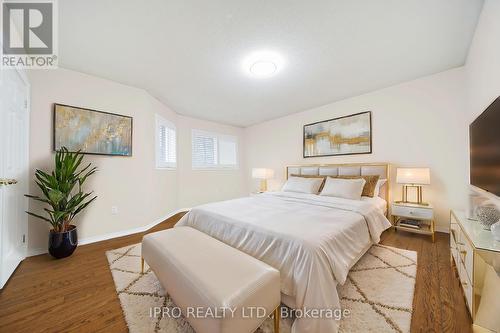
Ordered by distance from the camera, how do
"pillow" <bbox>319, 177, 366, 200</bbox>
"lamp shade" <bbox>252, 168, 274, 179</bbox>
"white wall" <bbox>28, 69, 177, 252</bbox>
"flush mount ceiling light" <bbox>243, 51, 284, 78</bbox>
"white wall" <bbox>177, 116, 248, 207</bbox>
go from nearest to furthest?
"flush mount ceiling light" <bbox>243, 51, 284, 78</bbox>
"white wall" <bbox>28, 69, 177, 252</bbox>
"pillow" <bbox>319, 177, 366, 200</bbox>
"white wall" <bbox>177, 116, 248, 207</bbox>
"lamp shade" <bbox>252, 168, 274, 179</bbox>

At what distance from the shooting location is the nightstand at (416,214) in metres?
2.47

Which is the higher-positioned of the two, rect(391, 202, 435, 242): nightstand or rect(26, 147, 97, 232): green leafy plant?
rect(26, 147, 97, 232): green leafy plant

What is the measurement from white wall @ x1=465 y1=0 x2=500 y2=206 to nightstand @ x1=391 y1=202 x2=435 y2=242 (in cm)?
109

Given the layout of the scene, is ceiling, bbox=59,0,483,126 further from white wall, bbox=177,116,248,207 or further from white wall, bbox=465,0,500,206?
white wall, bbox=177,116,248,207

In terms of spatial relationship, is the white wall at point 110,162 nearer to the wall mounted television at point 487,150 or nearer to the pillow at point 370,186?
the pillow at point 370,186

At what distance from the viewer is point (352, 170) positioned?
10.9 ft

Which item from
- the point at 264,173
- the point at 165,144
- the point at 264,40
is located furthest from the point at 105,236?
the point at 264,40

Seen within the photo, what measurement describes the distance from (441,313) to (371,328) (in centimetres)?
58

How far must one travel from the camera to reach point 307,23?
5.68ft

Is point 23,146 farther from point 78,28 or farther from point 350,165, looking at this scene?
point 350,165

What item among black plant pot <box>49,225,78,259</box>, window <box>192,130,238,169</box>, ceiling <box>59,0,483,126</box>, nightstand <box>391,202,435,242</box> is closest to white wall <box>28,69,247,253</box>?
ceiling <box>59,0,483,126</box>

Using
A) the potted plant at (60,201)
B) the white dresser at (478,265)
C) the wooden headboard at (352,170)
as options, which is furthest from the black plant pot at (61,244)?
the wooden headboard at (352,170)

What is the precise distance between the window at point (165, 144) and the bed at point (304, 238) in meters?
2.00

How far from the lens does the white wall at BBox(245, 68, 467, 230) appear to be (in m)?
2.57
